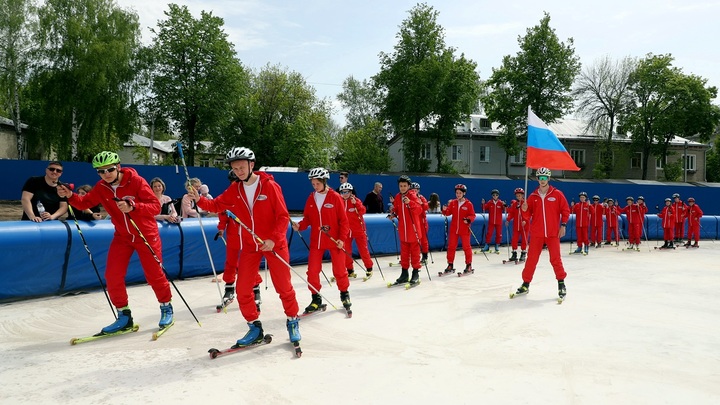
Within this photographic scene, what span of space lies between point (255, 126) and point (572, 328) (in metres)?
43.1

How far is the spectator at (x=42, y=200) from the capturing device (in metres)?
8.87

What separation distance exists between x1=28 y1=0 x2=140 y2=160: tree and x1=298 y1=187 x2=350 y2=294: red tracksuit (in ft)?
111

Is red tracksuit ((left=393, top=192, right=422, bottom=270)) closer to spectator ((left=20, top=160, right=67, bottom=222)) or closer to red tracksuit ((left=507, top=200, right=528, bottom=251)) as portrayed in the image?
red tracksuit ((left=507, top=200, right=528, bottom=251))

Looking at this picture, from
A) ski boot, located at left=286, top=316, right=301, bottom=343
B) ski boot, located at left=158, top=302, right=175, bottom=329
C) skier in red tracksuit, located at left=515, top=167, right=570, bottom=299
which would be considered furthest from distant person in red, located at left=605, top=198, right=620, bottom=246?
ski boot, located at left=158, top=302, right=175, bottom=329

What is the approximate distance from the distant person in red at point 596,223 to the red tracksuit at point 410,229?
12.8 metres

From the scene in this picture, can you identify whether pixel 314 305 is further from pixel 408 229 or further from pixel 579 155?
pixel 579 155

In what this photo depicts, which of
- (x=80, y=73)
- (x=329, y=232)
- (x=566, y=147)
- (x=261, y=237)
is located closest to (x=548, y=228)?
(x=329, y=232)

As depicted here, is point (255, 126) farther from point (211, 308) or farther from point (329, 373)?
point (329, 373)

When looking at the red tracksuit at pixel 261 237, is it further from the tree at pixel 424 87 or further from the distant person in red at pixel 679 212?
the tree at pixel 424 87

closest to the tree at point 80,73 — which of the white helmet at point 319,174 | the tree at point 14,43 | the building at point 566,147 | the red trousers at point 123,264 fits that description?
the tree at point 14,43

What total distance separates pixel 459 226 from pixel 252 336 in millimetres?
7287

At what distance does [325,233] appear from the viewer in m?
Answer: 8.22

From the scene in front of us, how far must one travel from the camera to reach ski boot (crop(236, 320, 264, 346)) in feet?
20.0

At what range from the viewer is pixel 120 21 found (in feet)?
125
